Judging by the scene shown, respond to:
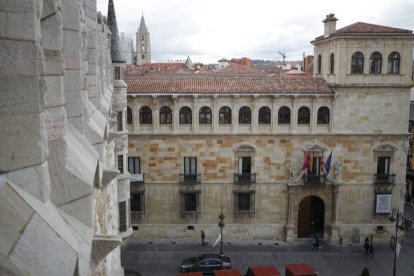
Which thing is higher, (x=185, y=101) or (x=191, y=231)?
(x=185, y=101)

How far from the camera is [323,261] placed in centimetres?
2658

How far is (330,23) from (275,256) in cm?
1612

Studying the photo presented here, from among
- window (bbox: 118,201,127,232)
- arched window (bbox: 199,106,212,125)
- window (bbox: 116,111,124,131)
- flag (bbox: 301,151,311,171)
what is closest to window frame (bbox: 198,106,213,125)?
arched window (bbox: 199,106,212,125)

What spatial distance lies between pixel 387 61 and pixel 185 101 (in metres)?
13.1

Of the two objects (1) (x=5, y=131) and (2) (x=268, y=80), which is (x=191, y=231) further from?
(1) (x=5, y=131)

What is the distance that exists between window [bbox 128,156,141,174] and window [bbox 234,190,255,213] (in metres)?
6.52

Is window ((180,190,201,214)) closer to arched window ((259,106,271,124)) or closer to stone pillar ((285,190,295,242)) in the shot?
stone pillar ((285,190,295,242))

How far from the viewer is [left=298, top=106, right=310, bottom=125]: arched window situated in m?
28.7

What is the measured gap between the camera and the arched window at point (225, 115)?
28531 millimetres

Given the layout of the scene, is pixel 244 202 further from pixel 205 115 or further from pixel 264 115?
pixel 205 115

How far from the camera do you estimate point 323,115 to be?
94.4 ft

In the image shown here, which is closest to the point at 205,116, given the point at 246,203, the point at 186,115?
the point at 186,115

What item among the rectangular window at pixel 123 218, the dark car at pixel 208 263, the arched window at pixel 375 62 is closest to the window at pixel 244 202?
the dark car at pixel 208 263

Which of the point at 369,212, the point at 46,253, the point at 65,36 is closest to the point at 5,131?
the point at 46,253
